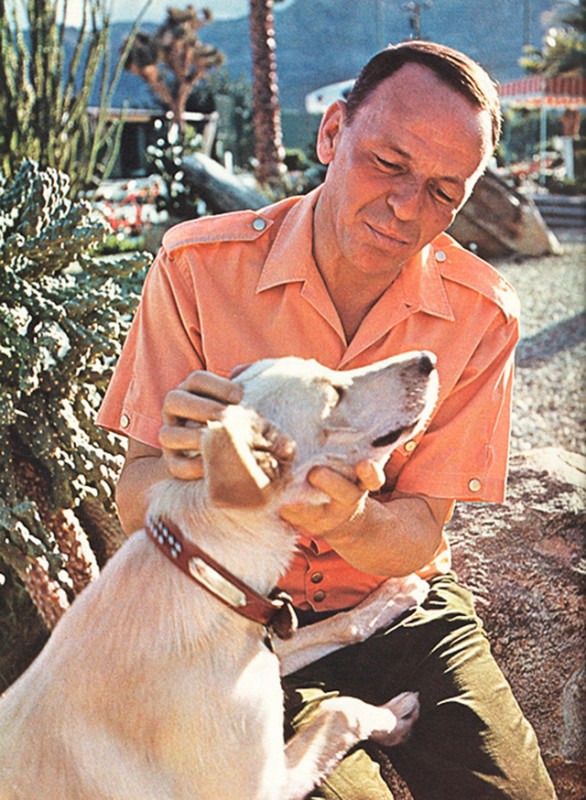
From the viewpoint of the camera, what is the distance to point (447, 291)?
98.0 inches

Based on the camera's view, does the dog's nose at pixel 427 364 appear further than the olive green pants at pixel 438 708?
No

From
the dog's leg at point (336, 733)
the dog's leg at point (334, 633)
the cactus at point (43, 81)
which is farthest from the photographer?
the cactus at point (43, 81)

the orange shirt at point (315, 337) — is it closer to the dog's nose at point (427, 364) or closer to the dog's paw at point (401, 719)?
the dog's paw at point (401, 719)

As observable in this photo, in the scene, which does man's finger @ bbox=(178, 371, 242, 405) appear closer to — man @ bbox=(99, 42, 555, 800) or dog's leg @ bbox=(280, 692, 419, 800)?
man @ bbox=(99, 42, 555, 800)

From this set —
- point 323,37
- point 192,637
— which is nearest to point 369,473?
point 192,637

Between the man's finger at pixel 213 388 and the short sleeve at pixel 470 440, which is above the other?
the man's finger at pixel 213 388

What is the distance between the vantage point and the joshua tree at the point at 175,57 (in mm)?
29812

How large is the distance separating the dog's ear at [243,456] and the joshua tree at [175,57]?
2920 centimetres

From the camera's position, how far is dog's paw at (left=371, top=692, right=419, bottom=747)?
2.35 m

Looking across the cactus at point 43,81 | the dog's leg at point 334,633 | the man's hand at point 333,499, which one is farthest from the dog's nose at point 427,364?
the cactus at point 43,81

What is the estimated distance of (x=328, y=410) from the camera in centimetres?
192

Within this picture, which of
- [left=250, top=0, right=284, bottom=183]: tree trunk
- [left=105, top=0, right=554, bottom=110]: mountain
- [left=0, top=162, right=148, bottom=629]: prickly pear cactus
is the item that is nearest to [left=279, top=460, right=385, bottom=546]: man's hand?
[left=0, top=162, right=148, bottom=629]: prickly pear cactus

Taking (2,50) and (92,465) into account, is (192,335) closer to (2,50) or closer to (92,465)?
(92,465)

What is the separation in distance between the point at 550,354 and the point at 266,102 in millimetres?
8550
